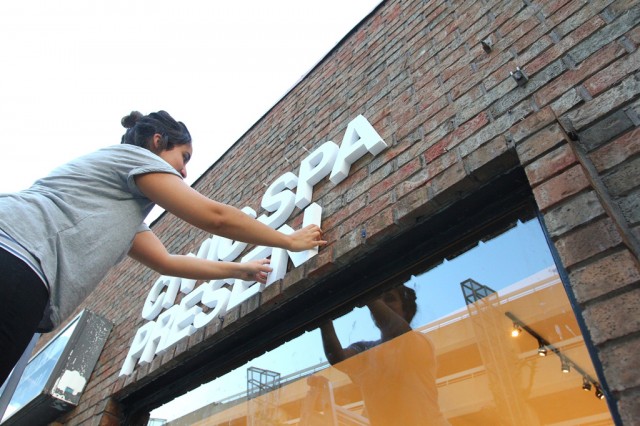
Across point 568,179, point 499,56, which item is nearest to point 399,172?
point 499,56

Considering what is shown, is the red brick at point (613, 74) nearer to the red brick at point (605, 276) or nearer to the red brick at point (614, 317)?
the red brick at point (605, 276)

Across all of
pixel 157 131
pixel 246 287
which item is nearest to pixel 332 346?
pixel 246 287

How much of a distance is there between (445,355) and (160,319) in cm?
209

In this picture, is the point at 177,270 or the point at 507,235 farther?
the point at 177,270

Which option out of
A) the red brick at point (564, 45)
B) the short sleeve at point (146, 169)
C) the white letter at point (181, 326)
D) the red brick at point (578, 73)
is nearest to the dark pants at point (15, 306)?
the short sleeve at point (146, 169)

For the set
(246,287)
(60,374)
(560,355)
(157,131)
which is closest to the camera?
(560,355)

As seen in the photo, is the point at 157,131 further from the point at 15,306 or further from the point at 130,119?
the point at 15,306

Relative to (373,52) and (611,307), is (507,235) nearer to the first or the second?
(611,307)

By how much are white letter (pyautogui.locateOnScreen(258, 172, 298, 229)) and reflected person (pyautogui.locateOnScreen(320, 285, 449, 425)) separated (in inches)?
31.7

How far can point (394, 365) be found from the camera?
195 centimetres

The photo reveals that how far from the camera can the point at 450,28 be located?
2324 mm

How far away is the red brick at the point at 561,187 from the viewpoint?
4.11ft

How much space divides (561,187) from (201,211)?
117 cm

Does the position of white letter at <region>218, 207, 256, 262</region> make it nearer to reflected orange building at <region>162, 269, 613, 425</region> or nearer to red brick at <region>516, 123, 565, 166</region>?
reflected orange building at <region>162, 269, 613, 425</region>
